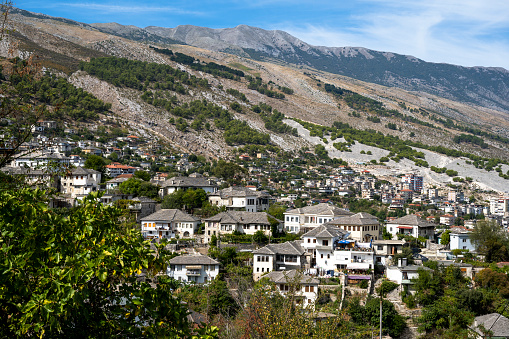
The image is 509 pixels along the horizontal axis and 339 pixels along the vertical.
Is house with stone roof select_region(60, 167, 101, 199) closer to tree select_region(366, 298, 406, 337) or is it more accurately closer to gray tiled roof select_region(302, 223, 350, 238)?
gray tiled roof select_region(302, 223, 350, 238)

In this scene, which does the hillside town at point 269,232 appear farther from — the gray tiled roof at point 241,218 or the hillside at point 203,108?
the hillside at point 203,108

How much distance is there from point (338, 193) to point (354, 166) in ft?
115

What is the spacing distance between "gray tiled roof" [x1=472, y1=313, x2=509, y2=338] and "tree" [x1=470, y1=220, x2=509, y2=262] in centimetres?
1182

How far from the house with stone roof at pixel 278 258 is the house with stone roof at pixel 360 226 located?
6.51 metres

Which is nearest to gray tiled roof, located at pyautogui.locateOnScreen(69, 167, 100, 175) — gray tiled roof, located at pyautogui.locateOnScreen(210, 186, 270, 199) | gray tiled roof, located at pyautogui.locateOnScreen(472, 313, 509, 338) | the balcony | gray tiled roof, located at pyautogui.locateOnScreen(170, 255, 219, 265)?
gray tiled roof, located at pyautogui.locateOnScreen(210, 186, 270, 199)

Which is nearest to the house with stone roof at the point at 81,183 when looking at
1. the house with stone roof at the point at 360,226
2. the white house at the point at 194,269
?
the white house at the point at 194,269

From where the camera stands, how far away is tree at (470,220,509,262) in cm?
4462

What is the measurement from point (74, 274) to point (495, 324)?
3124 cm

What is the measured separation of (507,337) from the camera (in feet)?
104

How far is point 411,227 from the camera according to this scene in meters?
53.2

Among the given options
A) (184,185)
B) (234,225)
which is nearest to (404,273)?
(234,225)

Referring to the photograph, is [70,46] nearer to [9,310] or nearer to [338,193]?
[338,193]

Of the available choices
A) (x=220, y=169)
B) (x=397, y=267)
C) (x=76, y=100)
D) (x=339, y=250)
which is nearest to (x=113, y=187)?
(x=220, y=169)

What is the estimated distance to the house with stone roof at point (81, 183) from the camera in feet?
190
